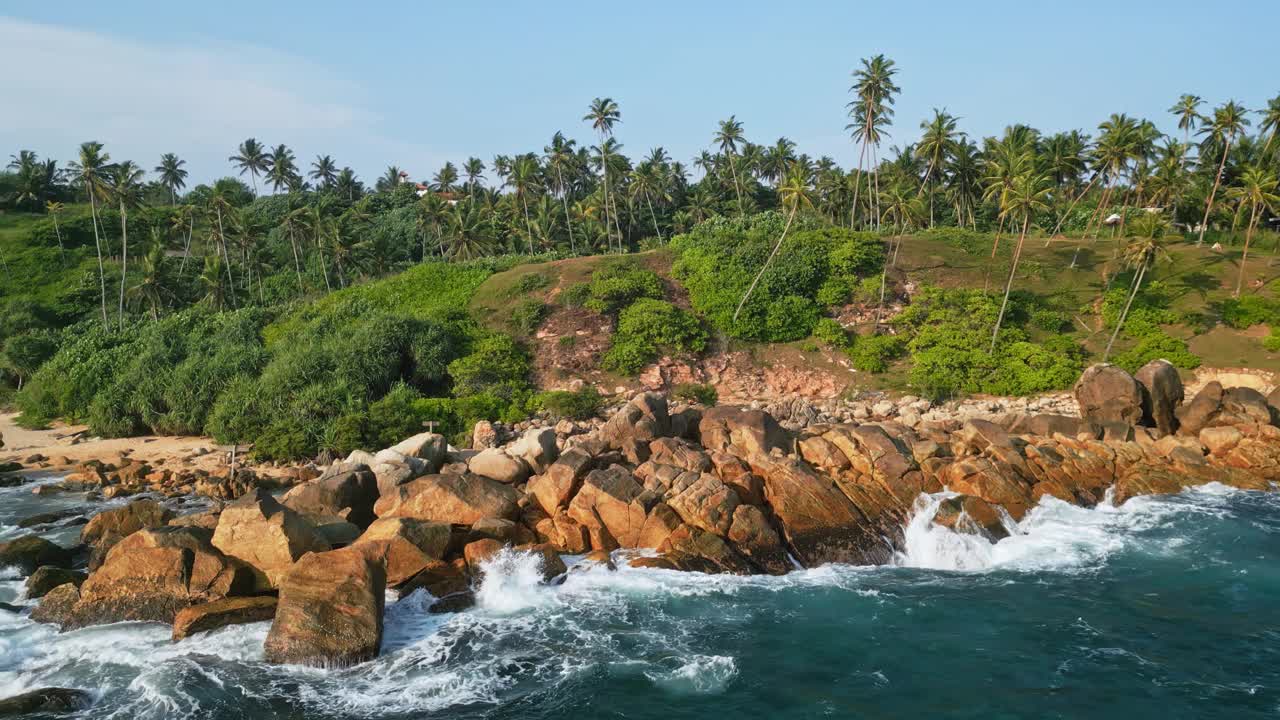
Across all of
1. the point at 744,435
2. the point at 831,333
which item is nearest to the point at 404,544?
the point at 744,435

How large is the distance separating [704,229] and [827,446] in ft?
127

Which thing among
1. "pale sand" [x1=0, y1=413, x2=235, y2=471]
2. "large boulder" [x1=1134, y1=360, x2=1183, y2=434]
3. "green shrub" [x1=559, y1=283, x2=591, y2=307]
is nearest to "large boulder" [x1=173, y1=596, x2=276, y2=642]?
"pale sand" [x1=0, y1=413, x2=235, y2=471]

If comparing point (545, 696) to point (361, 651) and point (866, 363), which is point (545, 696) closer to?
point (361, 651)

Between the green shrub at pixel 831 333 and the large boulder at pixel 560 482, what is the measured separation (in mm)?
26909

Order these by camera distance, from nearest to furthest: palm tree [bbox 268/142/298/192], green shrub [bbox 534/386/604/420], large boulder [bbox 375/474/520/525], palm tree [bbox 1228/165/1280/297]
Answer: large boulder [bbox 375/474/520/525] → green shrub [bbox 534/386/604/420] → palm tree [bbox 1228/165/1280/297] → palm tree [bbox 268/142/298/192]

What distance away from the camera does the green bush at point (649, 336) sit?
144 ft

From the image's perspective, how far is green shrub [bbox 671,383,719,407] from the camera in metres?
40.8

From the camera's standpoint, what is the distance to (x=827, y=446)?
Answer: 957 inches

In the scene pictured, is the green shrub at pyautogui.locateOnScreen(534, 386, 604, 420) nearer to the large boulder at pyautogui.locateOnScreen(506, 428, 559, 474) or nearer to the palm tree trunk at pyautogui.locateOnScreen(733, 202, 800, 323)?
the palm tree trunk at pyautogui.locateOnScreen(733, 202, 800, 323)

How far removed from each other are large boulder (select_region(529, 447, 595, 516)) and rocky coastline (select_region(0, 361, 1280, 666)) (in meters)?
0.05

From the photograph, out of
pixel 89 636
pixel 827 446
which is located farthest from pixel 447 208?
pixel 89 636

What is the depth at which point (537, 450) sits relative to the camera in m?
24.4

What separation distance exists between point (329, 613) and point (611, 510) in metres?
7.55

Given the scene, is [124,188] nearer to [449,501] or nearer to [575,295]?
[575,295]
